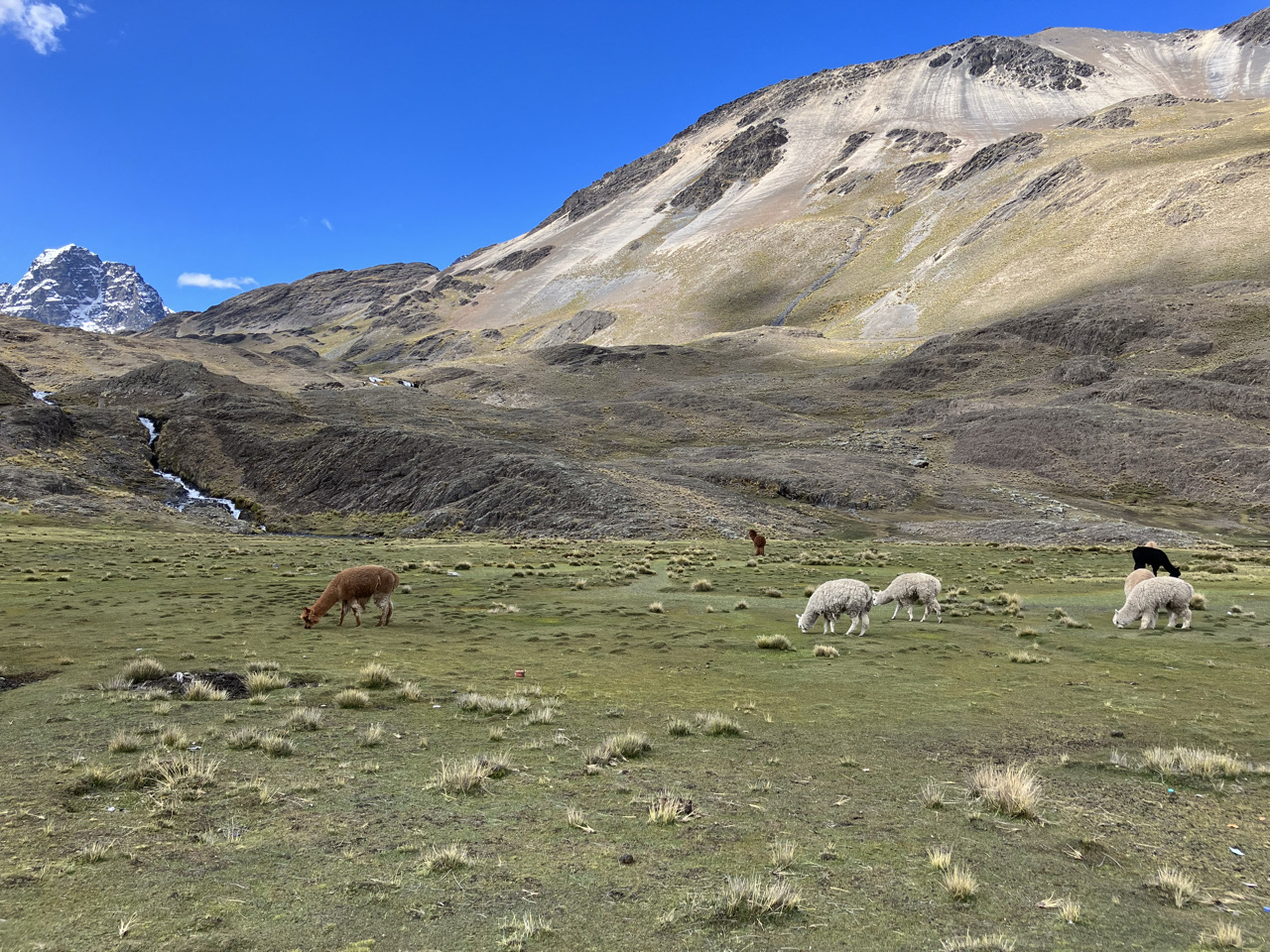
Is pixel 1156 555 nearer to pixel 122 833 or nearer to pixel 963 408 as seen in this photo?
pixel 122 833

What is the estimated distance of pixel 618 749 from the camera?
30.8 feet

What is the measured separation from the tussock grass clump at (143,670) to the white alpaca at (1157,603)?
2341 cm

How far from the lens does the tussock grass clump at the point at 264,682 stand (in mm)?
12008

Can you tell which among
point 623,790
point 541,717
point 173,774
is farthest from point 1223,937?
point 173,774

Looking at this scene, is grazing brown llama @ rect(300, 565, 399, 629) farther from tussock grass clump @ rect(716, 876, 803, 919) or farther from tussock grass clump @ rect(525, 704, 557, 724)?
tussock grass clump @ rect(716, 876, 803, 919)

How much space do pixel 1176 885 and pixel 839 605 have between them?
13.0m

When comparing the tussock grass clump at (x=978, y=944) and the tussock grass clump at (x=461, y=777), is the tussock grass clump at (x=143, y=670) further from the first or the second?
the tussock grass clump at (x=978, y=944)

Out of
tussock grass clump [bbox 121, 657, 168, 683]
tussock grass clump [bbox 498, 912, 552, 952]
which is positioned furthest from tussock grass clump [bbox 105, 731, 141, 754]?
tussock grass clump [bbox 498, 912, 552, 952]

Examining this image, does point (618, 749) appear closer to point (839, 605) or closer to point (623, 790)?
point (623, 790)

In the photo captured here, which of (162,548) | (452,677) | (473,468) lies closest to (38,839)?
(452,677)

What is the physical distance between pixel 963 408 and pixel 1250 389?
1181 inches

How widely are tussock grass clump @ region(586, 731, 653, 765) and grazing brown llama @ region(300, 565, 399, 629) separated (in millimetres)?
12332

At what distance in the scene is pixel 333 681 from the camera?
514 inches

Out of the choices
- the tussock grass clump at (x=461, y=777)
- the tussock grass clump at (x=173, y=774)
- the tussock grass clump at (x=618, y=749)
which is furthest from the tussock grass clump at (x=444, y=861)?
the tussock grass clump at (x=173, y=774)
